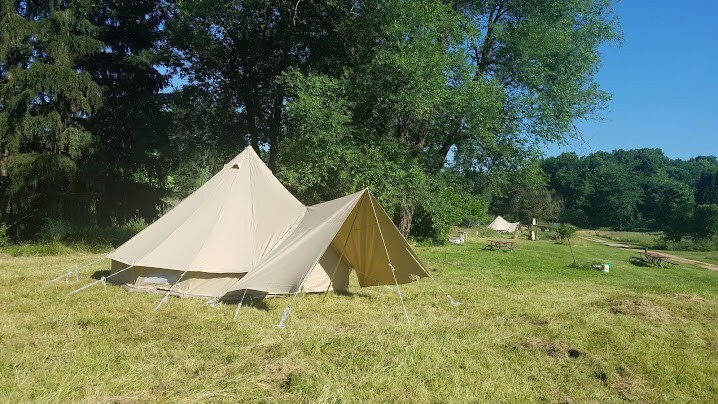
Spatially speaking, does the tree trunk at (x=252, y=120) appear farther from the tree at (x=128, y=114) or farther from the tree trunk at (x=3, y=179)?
the tree trunk at (x=3, y=179)

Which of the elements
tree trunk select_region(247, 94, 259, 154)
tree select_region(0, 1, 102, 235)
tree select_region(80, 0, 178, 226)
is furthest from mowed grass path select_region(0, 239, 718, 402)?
tree trunk select_region(247, 94, 259, 154)

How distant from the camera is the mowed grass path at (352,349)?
13.5ft

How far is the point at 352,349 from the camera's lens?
5301 millimetres

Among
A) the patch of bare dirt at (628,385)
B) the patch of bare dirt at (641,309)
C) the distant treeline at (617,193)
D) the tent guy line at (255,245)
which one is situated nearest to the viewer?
the patch of bare dirt at (628,385)

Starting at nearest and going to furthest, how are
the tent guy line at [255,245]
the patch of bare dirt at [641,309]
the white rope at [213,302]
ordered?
the white rope at [213,302]
the tent guy line at [255,245]
the patch of bare dirt at [641,309]

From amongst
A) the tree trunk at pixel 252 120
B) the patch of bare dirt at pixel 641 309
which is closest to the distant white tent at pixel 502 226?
the tree trunk at pixel 252 120

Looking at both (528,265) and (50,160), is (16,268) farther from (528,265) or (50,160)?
(528,265)

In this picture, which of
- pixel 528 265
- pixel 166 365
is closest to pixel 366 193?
pixel 166 365

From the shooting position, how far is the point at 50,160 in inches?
570

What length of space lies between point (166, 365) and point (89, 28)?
15.7m

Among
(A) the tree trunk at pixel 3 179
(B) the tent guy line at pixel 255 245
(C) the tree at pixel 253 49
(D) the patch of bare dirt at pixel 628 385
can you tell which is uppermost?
(C) the tree at pixel 253 49

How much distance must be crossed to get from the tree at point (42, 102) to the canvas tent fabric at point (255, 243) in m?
8.47

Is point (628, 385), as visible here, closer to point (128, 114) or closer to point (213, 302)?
point (213, 302)

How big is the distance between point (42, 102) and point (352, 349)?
1554 centimetres
